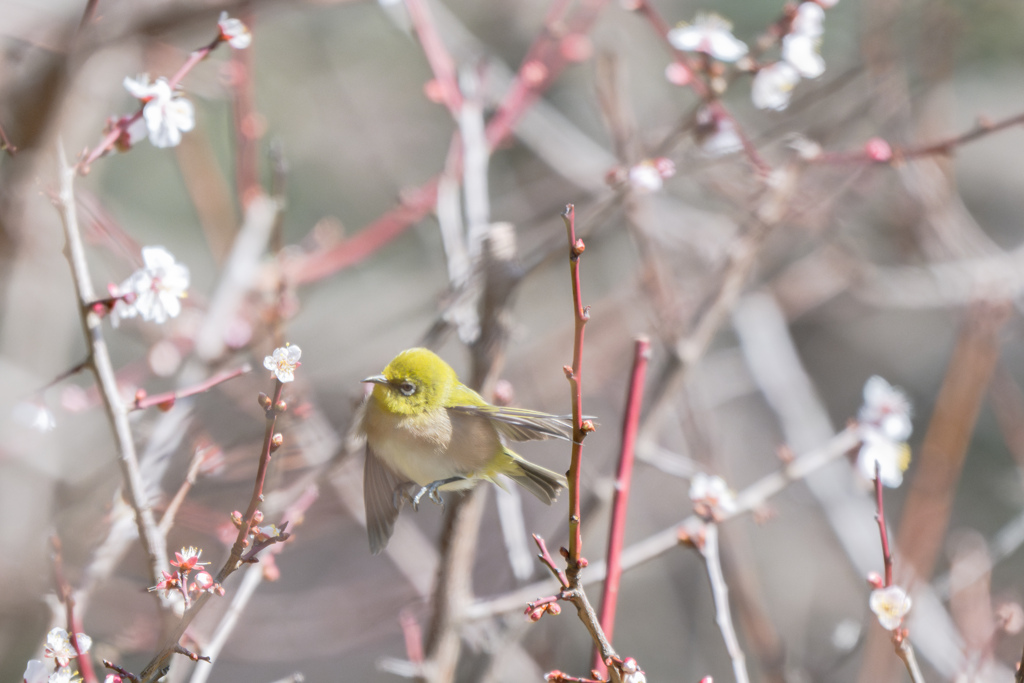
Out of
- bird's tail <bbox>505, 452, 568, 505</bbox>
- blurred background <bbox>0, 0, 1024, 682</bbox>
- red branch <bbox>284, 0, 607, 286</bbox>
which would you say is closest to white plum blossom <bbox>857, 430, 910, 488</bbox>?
blurred background <bbox>0, 0, 1024, 682</bbox>

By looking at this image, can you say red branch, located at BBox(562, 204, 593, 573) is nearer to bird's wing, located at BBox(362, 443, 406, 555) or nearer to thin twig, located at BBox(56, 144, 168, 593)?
bird's wing, located at BBox(362, 443, 406, 555)

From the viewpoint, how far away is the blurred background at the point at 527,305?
4.80 ft

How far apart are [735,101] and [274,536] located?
4283mm

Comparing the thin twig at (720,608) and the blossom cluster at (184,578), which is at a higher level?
the thin twig at (720,608)

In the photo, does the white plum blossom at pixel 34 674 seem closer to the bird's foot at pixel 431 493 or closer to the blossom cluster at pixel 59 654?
the blossom cluster at pixel 59 654

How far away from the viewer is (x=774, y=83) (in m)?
1.44

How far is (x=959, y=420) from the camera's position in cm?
263

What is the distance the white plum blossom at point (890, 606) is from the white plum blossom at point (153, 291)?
0.88 m

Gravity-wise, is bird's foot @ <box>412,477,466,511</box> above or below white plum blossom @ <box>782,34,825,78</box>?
below

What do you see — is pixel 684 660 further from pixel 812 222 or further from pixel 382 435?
pixel 382 435

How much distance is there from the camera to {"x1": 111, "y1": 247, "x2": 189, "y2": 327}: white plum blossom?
930 mm

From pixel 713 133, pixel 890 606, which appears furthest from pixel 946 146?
pixel 890 606

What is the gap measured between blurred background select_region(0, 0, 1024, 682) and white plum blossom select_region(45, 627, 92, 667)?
22 centimetres

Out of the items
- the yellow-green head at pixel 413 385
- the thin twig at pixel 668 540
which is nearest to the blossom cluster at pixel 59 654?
the yellow-green head at pixel 413 385
